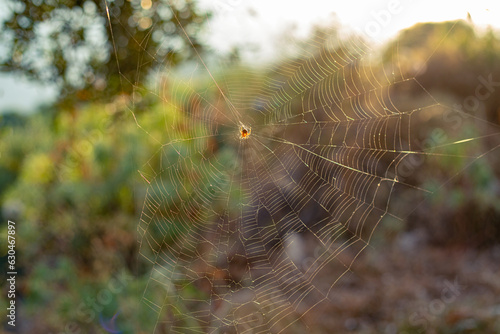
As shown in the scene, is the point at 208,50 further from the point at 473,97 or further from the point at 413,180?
the point at 473,97
